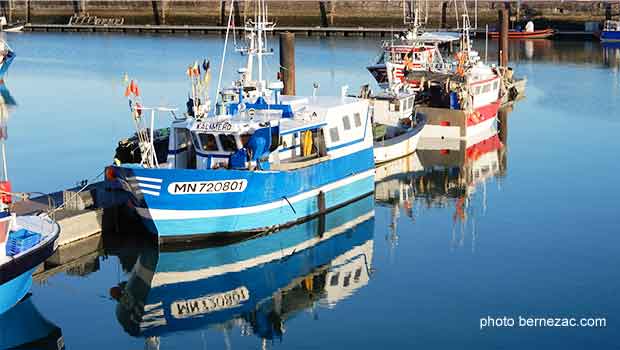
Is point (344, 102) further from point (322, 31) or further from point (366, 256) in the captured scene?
point (322, 31)

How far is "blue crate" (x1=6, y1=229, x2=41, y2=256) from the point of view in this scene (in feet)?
63.0

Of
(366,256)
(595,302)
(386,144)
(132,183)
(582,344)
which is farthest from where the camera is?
(386,144)

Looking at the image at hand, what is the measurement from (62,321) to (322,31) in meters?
65.8

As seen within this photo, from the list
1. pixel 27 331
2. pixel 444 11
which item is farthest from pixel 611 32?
pixel 27 331

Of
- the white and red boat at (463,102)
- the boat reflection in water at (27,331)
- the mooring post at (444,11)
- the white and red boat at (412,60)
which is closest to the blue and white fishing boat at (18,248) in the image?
the boat reflection in water at (27,331)

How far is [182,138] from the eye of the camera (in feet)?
83.3

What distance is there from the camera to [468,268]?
2339 centimetres

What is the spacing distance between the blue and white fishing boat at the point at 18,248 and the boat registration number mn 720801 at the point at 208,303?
2742mm

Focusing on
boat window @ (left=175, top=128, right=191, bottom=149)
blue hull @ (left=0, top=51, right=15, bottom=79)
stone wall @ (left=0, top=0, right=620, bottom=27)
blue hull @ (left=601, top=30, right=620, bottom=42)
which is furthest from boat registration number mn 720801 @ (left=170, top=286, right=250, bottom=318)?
stone wall @ (left=0, top=0, right=620, bottom=27)

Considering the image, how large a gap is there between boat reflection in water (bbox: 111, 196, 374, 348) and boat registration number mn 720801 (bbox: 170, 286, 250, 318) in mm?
19

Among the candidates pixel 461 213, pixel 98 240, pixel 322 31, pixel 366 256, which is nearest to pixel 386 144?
pixel 461 213

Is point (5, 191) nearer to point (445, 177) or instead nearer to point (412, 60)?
point (445, 177)

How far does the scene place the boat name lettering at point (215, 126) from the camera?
2427 cm

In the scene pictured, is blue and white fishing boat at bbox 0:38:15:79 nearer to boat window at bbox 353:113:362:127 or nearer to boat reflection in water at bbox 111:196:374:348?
boat window at bbox 353:113:362:127
